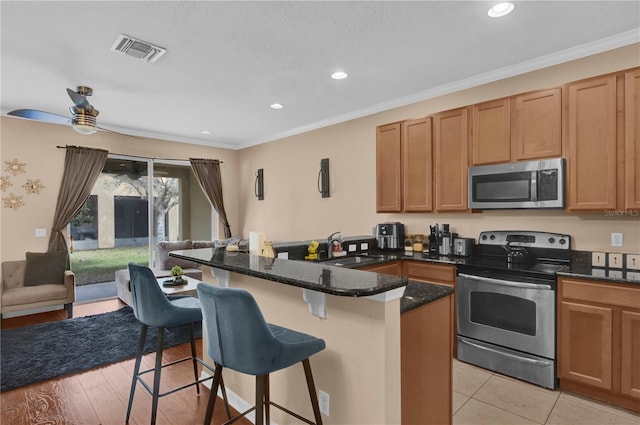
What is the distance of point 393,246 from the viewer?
158 inches

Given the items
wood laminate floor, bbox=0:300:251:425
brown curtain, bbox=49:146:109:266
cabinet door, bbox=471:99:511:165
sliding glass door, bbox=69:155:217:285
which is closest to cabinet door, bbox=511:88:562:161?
cabinet door, bbox=471:99:511:165

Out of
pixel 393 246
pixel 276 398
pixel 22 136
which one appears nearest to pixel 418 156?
pixel 393 246

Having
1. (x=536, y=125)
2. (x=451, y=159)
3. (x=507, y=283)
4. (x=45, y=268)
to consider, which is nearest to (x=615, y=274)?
(x=507, y=283)

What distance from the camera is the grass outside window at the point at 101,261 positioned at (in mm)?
5375

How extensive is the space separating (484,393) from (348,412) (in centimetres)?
151

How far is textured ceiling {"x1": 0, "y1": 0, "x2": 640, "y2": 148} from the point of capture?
7.59ft

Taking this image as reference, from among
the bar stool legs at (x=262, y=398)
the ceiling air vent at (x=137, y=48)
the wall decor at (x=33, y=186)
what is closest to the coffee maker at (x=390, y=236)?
the bar stool legs at (x=262, y=398)

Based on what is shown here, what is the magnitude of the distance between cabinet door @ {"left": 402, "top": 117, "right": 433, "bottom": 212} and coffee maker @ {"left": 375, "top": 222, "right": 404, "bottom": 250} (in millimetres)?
268

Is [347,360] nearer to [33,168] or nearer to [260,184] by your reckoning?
[260,184]

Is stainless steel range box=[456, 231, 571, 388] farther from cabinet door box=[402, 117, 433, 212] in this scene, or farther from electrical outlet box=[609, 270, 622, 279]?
cabinet door box=[402, 117, 433, 212]

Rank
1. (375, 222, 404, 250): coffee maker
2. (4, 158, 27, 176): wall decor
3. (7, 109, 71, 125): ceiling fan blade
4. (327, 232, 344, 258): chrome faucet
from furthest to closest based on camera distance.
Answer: (4, 158, 27, 176): wall decor < (375, 222, 404, 250): coffee maker < (327, 232, 344, 258): chrome faucet < (7, 109, 71, 125): ceiling fan blade

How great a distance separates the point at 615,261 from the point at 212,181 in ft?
19.7

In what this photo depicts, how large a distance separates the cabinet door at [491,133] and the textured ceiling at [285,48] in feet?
1.28

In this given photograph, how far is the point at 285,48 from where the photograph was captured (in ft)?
9.32
